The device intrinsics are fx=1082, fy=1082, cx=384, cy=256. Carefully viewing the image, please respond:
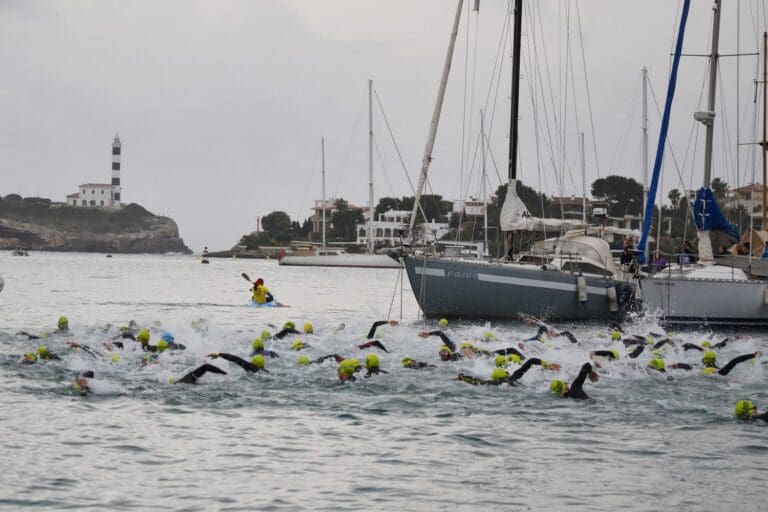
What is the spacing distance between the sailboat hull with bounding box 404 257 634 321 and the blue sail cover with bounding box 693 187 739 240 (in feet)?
15.4

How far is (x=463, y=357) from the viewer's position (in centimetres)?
2353

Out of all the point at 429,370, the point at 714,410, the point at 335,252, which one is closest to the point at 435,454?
the point at 714,410

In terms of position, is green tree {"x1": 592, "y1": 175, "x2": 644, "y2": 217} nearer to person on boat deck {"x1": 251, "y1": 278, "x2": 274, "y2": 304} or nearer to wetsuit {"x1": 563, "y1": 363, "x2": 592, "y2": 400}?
person on boat deck {"x1": 251, "y1": 278, "x2": 274, "y2": 304}

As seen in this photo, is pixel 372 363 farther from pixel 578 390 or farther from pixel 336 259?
pixel 336 259

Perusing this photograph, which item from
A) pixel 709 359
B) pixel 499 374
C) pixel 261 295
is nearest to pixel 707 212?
pixel 709 359

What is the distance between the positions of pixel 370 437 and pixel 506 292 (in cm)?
2221

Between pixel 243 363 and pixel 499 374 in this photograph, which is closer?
pixel 243 363

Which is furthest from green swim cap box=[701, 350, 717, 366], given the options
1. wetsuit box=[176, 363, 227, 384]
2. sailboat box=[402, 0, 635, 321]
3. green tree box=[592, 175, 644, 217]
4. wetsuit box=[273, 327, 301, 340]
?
green tree box=[592, 175, 644, 217]

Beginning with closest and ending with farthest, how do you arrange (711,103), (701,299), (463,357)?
(463,357)
(701,299)
(711,103)

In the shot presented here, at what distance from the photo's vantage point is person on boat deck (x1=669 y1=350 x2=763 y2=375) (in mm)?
21188

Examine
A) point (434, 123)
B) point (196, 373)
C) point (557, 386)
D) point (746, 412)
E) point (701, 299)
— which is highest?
point (434, 123)

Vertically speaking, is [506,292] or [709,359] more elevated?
[506,292]

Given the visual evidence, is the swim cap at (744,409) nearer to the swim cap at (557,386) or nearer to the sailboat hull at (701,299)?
the swim cap at (557,386)

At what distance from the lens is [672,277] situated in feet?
123
